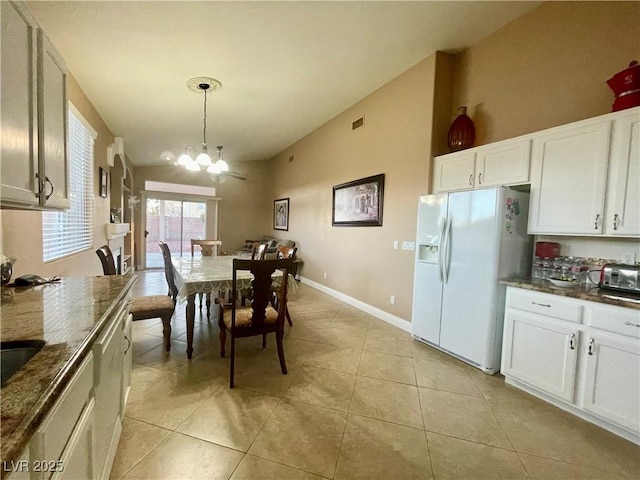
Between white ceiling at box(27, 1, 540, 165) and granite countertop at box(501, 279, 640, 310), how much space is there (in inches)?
95.5

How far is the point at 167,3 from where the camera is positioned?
2162mm

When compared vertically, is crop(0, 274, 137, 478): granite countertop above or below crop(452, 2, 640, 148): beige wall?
below

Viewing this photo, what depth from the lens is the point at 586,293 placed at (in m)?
1.91

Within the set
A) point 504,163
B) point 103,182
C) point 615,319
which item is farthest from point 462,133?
point 103,182

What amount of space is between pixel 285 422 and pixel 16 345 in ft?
4.74

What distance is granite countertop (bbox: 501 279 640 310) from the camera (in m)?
1.73

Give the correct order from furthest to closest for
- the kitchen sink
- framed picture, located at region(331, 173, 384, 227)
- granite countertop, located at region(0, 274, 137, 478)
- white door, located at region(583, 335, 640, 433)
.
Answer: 1. framed picture, located at region(331, 173, 384, 227)
2. white door, located at region(583, 335, 640, 433)
3. the kitchen sink
4. granite countertop, located at region(0, 274, 137, 478)

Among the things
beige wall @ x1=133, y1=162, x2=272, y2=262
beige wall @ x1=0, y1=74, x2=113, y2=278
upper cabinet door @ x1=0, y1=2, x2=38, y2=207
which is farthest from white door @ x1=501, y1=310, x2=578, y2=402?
beige wall @ x1=133, y1=162, x2=272, y2=262

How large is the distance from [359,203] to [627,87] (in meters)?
2.86

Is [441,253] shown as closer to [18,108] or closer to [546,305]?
[546,305]

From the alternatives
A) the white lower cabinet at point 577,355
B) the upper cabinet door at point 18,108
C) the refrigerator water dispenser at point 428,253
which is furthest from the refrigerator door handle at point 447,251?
the upper cabinet door at point 18,108

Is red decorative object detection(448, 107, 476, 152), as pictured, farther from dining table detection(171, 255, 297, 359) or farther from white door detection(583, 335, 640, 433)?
dining table detection(171, 255, 297, 359)

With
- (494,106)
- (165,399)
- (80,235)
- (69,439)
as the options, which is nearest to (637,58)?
(494,106)

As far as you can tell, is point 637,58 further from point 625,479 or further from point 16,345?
point 16,345
